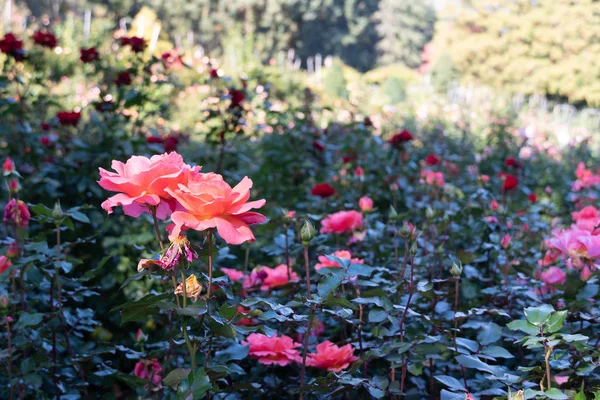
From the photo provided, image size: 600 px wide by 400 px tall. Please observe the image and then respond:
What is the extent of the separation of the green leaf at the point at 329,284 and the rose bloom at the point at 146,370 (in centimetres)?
47

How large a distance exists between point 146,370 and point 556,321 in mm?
825

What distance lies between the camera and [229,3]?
74.7 feet

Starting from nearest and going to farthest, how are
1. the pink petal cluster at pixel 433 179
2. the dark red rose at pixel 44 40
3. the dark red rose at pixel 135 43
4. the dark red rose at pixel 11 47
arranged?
1. the pink petal cluster at pixel 433 179
2. the dark red rose at pixel 11 47
3. the dark red rose at pixel 135 43
4. the dark red rose at pixel 44 40

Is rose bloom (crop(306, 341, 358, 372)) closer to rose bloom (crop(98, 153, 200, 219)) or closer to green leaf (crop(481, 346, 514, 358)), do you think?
green leaf (crop(481, 346, 514, 358))

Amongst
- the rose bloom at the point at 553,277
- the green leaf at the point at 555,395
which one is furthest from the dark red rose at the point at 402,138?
the green leaf at the point at 555,395

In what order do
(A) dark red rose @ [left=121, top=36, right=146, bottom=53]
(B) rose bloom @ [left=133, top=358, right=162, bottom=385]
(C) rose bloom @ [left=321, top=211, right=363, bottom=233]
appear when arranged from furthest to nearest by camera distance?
(A) dark red rose @ [left=121, top=36, right=146, bottom=53], (C) rose bloom @ [left=321, top=211, right=363, bottom=233], (B) rose bloom @ [left=133, top=358, right=162, bottom=385]

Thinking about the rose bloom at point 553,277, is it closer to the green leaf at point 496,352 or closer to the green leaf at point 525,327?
the green leaf at point 496,352

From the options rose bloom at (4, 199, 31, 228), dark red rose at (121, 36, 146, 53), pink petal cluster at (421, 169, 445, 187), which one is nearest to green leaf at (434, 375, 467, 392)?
rose bloom at (4, 199, 31, 228)

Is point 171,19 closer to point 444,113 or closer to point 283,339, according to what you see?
point 444,113

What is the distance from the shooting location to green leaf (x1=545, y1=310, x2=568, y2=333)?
85cm

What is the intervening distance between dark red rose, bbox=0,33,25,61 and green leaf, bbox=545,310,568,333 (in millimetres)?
2349

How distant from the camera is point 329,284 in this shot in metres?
0.90

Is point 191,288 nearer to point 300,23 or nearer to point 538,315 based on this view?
point 538,315

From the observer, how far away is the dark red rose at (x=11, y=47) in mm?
2510
